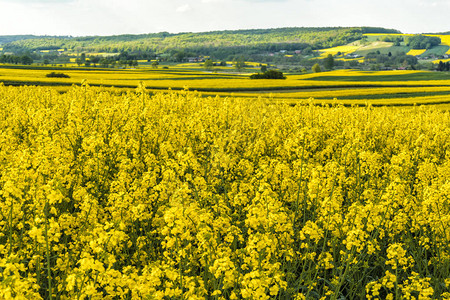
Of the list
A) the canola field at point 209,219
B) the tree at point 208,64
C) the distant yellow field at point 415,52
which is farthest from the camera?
the distant yellow field at point 415,52

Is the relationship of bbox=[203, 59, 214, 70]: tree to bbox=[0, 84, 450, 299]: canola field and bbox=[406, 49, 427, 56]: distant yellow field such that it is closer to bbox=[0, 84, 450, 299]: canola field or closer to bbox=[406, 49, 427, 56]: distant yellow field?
bbox=[0, 84, 450, 299]: canola field

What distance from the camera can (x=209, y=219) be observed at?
15.9 ft

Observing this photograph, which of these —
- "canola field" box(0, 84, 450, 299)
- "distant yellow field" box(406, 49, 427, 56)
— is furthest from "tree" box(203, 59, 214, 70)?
"distant yellow field" box(406, 49, 427, 56)

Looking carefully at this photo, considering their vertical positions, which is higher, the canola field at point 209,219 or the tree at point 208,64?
the tree at point 208,64

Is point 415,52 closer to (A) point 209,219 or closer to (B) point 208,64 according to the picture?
(B) point 208,64

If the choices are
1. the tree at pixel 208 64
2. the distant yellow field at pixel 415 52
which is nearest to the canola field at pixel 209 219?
the tree at pixel 208 64

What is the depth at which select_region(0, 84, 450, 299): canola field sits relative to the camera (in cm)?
409

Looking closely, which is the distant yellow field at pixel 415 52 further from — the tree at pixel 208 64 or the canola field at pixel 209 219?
the canola field at pixel 209 219

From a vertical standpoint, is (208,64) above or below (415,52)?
below

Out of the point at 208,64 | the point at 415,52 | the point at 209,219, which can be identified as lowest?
the point at 209,219

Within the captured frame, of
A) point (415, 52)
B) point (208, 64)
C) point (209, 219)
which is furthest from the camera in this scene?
point (415, 52)

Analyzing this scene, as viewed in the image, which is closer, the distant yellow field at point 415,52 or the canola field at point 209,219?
the canola field at point 209,219

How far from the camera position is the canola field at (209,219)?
4.09m

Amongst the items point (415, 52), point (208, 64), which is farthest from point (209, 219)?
point (415, 52)
